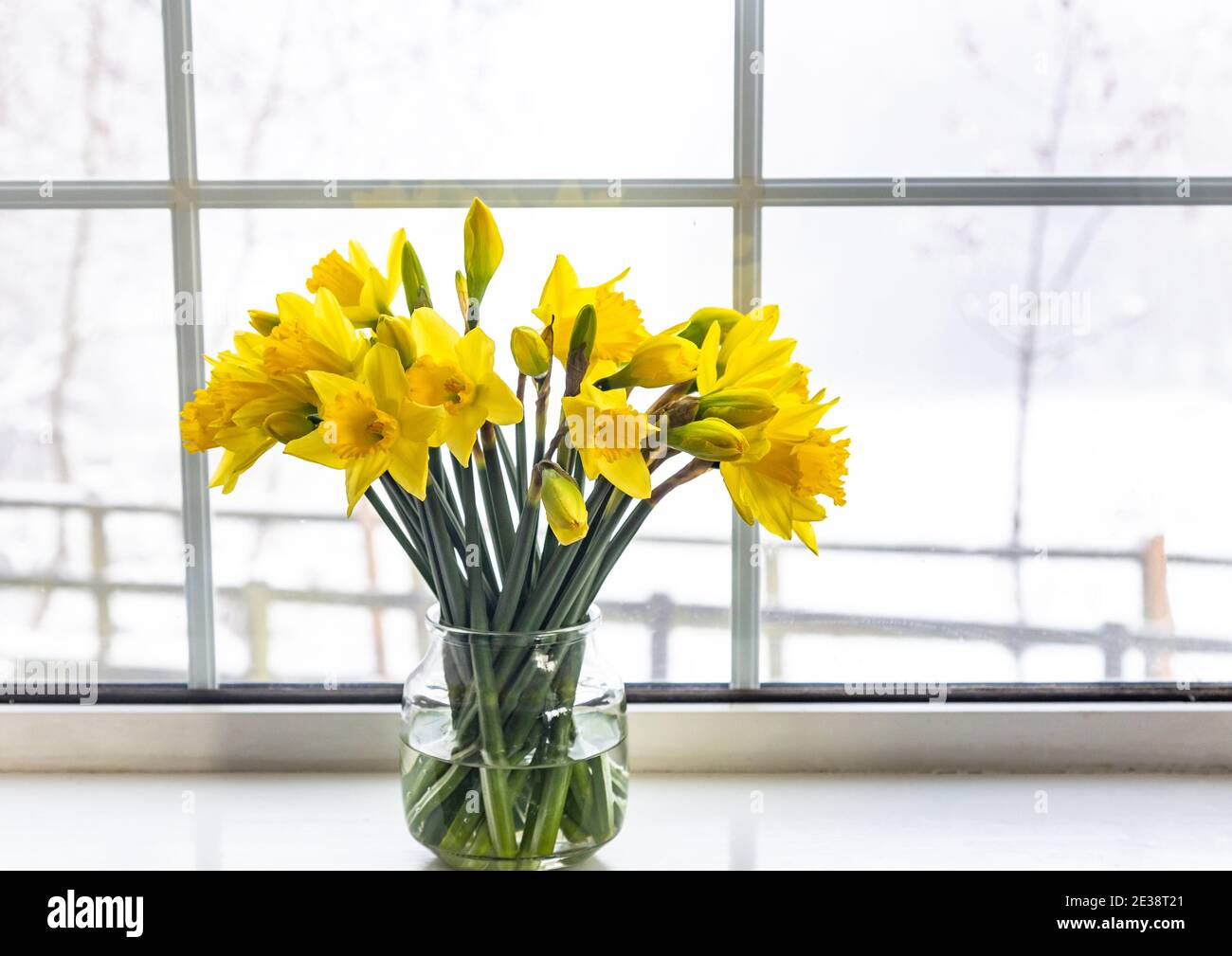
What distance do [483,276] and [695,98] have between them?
389mm

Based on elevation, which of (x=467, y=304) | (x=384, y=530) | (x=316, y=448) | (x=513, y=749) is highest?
(x=467, y=304)

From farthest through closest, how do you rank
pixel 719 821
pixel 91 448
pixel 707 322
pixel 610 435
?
pixel 91 448 → pixel 719 821 → pixel 707 322 → pixel 610 435

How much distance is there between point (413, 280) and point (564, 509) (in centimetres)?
24

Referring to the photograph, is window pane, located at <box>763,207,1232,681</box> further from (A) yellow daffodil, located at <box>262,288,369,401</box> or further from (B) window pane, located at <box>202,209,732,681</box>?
(A) yellow daffodil, located at <box>262,288,369,401</box>

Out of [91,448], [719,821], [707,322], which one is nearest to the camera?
[707,322]

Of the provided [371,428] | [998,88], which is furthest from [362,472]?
[998,88]

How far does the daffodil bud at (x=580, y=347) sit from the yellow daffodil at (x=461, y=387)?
0.05 meters

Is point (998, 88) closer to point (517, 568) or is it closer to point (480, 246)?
point (480, 246)

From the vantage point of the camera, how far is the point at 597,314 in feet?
2.51

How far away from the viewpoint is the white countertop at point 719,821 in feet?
3.04

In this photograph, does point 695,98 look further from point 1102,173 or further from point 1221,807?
point 1221,807

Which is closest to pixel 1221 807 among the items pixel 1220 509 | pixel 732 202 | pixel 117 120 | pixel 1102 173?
pixel 1220 509

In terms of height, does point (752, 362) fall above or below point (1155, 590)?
above

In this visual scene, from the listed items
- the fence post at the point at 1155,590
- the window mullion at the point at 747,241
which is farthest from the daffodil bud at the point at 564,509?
the fence post at the point at 1155,590
